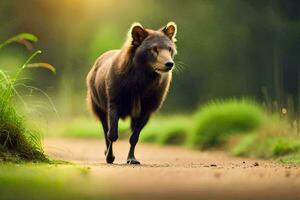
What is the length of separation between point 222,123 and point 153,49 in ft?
16.2

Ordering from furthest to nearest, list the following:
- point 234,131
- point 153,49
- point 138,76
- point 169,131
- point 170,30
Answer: point 169,131, point 234,131, point 170,30, point 138,76, point 153,49

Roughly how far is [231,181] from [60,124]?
14078mm

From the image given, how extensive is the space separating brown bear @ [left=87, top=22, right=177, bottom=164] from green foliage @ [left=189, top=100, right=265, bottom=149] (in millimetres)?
3887

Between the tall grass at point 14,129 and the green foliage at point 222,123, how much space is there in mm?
5994

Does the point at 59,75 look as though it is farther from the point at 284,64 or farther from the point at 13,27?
the point at 284,64

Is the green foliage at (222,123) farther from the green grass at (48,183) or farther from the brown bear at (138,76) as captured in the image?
the green grass at (48,183)

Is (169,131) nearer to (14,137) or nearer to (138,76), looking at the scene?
(138,76)

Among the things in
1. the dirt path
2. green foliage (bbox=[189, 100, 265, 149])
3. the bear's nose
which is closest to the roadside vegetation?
green foliage (bbox=[189, 100, 265, 149])

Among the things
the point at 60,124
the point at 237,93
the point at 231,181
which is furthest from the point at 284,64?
the point at 231,181

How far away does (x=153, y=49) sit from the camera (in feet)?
28.8

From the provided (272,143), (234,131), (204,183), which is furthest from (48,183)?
(234,131)

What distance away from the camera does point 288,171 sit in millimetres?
7156

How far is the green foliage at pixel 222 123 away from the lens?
43.5ft

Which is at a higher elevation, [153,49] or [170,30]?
[170,30]
